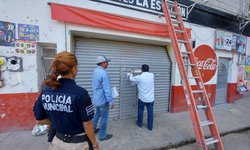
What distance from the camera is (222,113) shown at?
5.60 metres

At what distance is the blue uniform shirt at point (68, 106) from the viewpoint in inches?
58.6

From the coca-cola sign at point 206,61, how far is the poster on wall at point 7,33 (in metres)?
5.12

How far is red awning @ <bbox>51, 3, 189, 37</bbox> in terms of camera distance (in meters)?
3.43

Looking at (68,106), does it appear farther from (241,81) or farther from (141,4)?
(241,81)

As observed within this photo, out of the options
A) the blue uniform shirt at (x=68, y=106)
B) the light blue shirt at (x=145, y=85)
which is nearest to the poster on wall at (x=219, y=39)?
the light blue shirt at (x=145, y=85)

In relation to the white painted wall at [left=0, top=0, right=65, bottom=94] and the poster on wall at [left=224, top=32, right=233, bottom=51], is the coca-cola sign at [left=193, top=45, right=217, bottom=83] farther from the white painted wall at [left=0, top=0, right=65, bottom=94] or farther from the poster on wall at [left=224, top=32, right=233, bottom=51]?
the white painted wall at [left=0, top=0, right=65, bottom=94]

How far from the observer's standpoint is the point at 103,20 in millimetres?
3822

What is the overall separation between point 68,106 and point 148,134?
2.71 metres

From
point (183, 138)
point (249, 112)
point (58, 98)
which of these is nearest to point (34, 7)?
point (58, 98)

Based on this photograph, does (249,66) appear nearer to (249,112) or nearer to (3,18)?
(249,112)

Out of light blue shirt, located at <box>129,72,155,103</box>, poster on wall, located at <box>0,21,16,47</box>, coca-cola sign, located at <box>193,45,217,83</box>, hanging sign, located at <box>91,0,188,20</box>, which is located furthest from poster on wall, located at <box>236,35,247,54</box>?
poster on wall, located at <box>0,21,16,47</box>

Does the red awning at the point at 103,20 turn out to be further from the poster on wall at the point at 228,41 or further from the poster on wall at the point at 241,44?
the poster on wall at the point at 241,44

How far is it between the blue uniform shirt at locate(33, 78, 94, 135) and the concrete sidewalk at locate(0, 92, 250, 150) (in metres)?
→ 1.78

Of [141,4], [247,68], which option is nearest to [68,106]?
[141,4]
